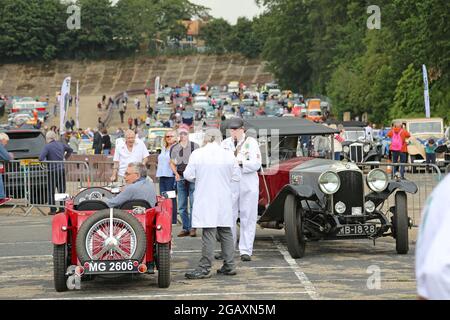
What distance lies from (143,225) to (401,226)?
4167 millimetres

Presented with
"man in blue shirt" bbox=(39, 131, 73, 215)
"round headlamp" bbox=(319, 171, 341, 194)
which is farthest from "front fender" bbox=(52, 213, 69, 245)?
"man in blue shirt" bbox=(39, 131, 73, 215)

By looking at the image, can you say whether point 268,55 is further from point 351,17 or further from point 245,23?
point 245,23

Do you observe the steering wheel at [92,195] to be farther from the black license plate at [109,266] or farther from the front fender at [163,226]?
the black license plate at [109,266]

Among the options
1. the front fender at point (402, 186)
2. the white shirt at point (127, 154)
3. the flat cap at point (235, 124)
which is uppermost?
the flat cap at point (235, 124)

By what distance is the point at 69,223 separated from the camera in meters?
11.8

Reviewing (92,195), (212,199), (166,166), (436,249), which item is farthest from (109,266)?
(436,249)

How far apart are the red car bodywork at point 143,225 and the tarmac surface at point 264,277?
1.50 ft

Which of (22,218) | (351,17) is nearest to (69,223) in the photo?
(22,218)

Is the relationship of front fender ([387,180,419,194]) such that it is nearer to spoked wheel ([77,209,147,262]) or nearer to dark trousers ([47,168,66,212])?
spoked wheel ([77,209,147,262])

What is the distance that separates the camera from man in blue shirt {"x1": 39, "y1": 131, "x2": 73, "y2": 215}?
74.1ft

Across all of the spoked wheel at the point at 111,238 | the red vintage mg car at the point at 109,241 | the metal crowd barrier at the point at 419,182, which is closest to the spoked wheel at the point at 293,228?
the red vintage mg car at the point at 109,241

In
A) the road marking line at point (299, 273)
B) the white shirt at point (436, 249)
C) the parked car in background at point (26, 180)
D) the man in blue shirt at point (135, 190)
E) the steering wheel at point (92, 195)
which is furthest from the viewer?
the parked car in background at point (26, 180)

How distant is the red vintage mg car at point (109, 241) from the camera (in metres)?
11.2
